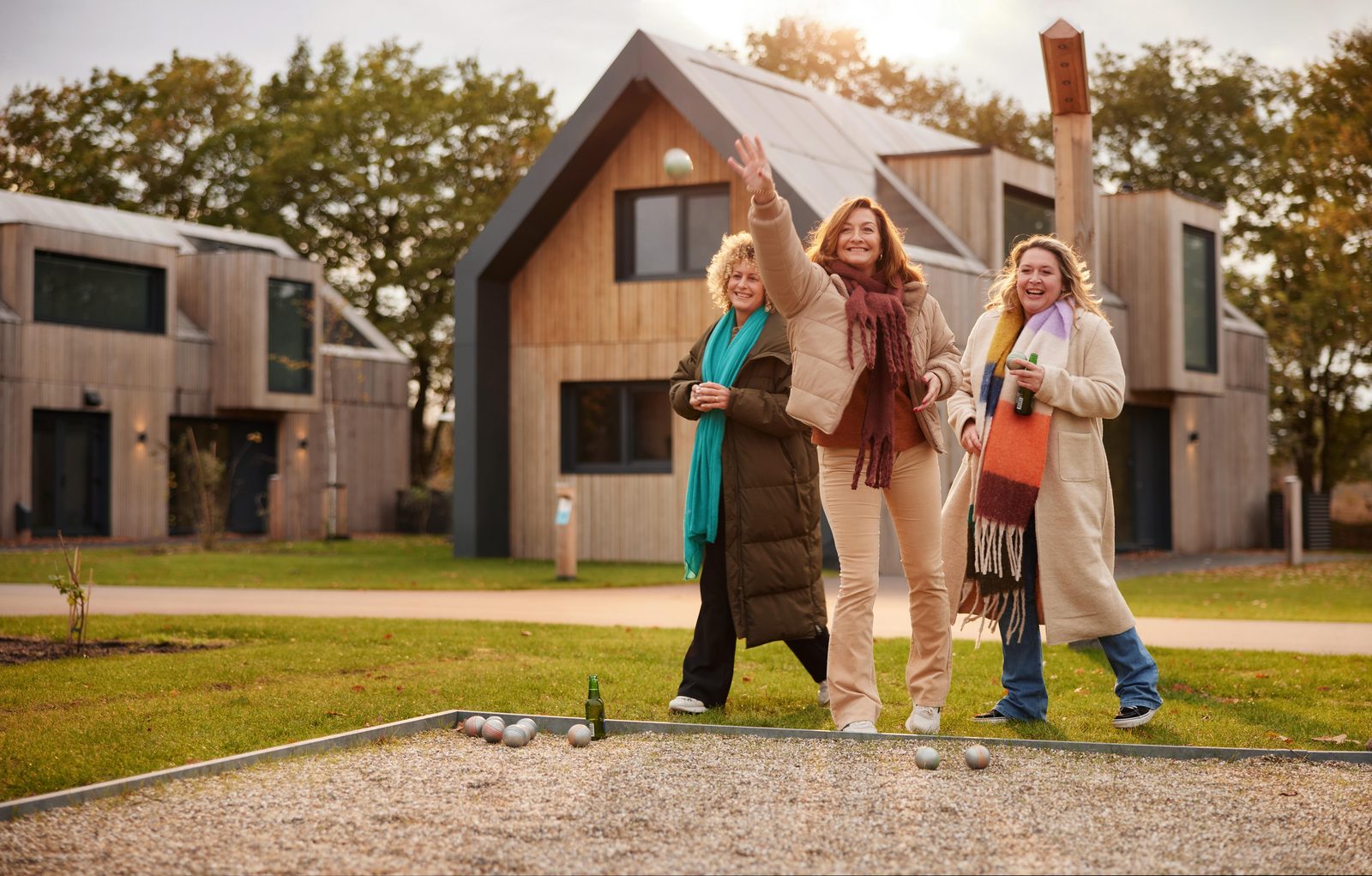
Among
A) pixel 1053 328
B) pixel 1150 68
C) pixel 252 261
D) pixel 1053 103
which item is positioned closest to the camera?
pixel 1053 328

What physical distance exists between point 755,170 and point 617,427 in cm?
1363

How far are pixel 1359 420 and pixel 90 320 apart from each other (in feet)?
76.2

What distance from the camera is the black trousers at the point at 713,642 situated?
20.8 feet

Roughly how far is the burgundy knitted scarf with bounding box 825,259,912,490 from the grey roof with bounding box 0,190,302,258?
20667mm

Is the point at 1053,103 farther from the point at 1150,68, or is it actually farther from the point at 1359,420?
the point at 1150,68

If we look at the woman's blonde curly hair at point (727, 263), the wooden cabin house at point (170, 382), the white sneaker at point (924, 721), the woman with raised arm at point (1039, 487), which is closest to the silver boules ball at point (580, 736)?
the white sneaker at point (924, 721)

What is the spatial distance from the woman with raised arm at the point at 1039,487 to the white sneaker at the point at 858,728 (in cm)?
63

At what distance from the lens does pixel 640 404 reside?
1861 centimetres

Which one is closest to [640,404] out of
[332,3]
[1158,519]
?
[332,3]

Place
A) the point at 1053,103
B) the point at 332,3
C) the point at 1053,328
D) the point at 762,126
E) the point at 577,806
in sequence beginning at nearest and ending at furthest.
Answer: the point at 577,806 → the point at 1053,328 → the point at 1053,103 → the point at 332,3 → the point at 762,126

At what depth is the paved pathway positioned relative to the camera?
31.1 ft

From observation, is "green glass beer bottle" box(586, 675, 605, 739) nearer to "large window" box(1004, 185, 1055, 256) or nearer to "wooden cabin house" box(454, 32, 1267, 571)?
"wooden cabin house" box(454, 32, 1267, 571)

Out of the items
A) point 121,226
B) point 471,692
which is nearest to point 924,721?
point 471,692

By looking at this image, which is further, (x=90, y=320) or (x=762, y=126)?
(x=90, y=320)
